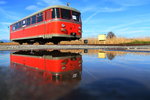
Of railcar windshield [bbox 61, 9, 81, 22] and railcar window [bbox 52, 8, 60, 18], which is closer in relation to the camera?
railcar window [bbox 52, 8, 60, 18]

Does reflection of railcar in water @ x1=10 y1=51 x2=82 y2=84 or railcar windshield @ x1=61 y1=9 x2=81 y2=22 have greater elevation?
railcar windshield @ x1=61 y1=9 x2=81 y2=22

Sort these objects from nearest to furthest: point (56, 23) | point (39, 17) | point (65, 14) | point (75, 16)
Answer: point (56, 23)
point (65, 14)
point (75, 16)
point (39, 17)

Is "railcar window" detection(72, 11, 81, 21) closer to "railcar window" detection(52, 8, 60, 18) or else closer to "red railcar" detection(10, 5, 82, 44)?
"red railcar" detection(10, 5, 82, 44)

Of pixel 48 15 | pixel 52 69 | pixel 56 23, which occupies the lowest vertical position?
pixel 52 69

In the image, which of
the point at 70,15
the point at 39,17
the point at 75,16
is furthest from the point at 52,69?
the point at 39,17

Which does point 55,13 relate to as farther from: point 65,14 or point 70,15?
point 70,15

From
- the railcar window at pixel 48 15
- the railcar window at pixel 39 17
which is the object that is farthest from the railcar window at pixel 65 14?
the railcar window at pixel 39 17

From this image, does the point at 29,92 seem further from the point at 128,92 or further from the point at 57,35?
the point at 57,35

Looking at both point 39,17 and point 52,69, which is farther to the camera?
point 39,17

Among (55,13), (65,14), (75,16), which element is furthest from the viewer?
(75,16)

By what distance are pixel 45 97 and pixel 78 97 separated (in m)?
0.43

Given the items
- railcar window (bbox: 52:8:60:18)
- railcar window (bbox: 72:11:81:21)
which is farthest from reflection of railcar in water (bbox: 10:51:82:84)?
railcar window (bbox: 72:11:81:21)

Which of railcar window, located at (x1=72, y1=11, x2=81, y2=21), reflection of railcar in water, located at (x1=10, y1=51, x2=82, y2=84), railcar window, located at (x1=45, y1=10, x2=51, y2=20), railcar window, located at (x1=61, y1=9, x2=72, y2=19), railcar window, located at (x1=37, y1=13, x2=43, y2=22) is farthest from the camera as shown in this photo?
railcar window, located at (x1=37, y1=13, x2=43, y2=22)

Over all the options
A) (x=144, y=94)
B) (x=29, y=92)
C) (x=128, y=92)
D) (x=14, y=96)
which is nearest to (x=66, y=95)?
(x=29, y=92)
